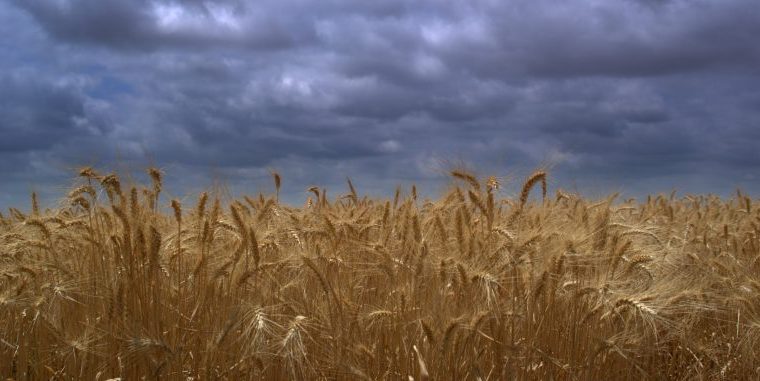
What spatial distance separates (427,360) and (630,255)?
1.95m

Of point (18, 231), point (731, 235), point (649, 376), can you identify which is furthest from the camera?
point (731, 235)

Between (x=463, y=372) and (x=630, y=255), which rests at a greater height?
(x=630, y=255)

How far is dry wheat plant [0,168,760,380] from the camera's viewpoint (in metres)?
3.64

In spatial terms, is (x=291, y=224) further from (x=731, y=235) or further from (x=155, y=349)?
(x=731, y=235)

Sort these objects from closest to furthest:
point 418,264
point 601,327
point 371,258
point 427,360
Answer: point 427,360
point 418,264
point 601,327
point 371,258

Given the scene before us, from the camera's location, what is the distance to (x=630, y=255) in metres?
4.74

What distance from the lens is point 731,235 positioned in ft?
22.6

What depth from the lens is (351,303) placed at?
3801 millimetres

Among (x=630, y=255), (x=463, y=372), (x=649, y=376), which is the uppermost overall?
(x=630, y=255)

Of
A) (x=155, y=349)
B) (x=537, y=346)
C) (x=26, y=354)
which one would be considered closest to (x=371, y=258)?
(x=537, y=346)

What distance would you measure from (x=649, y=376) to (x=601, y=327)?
69cm

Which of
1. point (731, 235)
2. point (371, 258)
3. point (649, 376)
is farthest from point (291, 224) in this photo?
point (731, 235)

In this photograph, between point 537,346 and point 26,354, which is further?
point 26,354

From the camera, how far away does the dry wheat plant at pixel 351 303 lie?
11.9 ft
